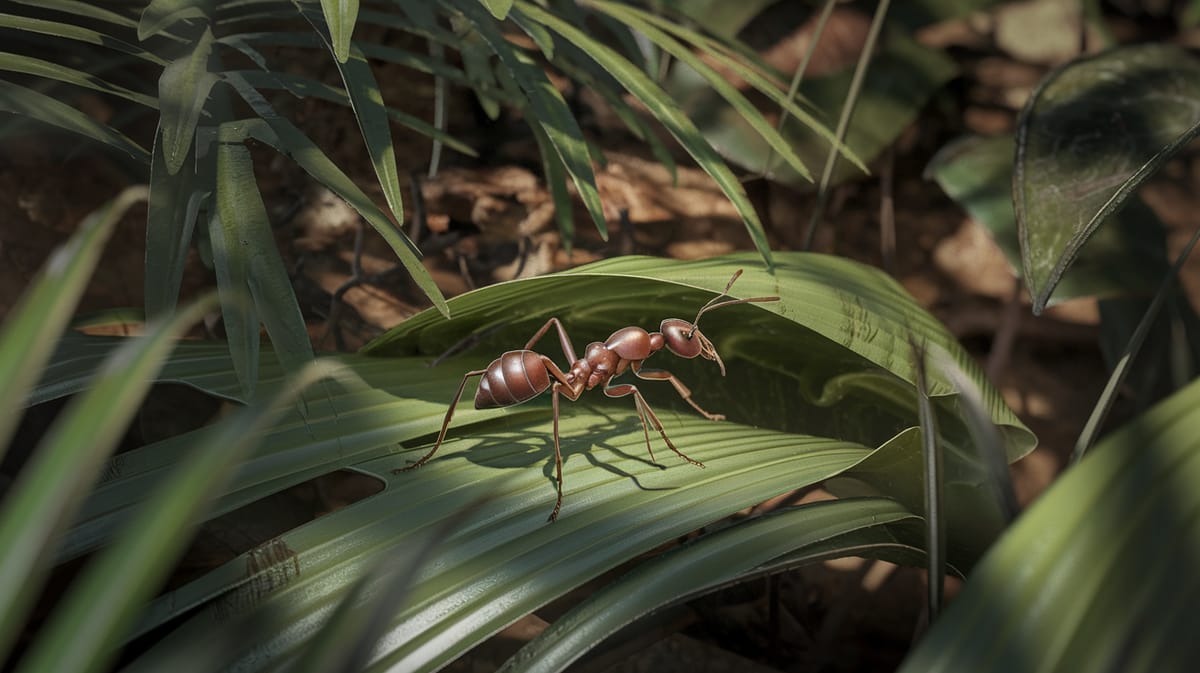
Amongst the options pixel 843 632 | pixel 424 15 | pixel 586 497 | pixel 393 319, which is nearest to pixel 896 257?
pixel 843 632

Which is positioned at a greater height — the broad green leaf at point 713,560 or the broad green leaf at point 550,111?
the broad green leaf at point 550,111

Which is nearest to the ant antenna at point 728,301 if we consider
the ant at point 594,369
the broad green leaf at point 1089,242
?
the ant at point 594,369

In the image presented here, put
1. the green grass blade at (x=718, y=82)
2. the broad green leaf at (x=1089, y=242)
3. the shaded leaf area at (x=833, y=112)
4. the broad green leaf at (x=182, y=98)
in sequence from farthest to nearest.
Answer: the shaded leaf area at (x=833, y=112) < the broad green leaf at (x=1089, y=242) < the green grass blade at (x=718, y=82) < the broad green leaf at (x=182, y=98)

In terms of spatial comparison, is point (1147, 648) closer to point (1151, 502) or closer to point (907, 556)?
point (1151, 502)

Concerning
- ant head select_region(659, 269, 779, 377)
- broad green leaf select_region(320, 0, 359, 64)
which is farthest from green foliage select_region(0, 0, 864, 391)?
ant head select_region(659, 269, 779, 377)

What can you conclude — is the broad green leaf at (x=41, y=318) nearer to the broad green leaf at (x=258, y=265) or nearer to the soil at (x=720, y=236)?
the broad green leaf at (x=258, y=265)
